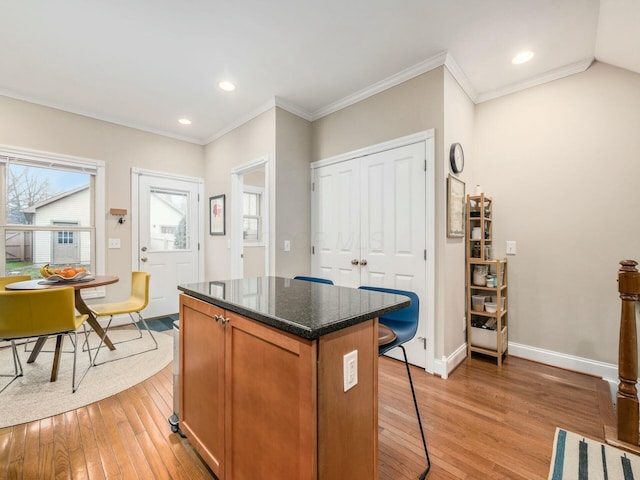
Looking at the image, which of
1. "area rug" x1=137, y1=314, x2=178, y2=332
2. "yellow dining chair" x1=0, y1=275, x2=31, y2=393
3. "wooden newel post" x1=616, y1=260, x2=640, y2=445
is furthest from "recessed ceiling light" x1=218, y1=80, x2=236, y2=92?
"wooden newel post" x1=616, y1=260, x2=640, y2=445

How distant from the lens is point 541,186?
9.00 feet

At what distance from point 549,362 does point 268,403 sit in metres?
2.93

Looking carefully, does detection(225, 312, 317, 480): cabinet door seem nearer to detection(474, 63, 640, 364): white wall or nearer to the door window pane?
detection(474, 63, 640, 364): white wall

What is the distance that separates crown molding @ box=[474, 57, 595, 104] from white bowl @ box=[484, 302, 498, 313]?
84.7 inches

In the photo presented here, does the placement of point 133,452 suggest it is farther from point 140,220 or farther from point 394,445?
point 140,220

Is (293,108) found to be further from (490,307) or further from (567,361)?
(567,361)

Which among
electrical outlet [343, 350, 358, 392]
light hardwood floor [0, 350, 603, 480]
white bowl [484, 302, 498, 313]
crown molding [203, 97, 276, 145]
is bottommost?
light hardwood floor [0, 350, 603, 480]

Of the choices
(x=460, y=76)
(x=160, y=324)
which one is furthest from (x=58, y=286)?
(x=460, y=76)

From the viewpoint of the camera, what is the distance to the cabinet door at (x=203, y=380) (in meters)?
1.31

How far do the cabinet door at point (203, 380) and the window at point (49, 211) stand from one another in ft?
9.57

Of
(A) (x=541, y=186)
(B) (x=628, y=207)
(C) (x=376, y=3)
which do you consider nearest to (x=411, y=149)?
(C) (x=376, y=3)

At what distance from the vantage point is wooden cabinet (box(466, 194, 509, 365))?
8.87 ft

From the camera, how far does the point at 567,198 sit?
261 cm

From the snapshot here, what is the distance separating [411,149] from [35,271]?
440 cm
